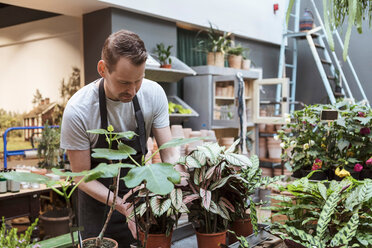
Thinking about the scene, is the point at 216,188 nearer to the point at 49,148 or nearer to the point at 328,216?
the point at 328,216

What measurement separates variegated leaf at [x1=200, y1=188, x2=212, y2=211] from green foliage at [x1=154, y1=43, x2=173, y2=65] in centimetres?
373

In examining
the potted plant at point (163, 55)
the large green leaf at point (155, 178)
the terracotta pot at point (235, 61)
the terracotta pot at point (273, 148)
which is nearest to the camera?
the large green leaf at point (155, 178)

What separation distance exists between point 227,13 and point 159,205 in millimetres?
5544

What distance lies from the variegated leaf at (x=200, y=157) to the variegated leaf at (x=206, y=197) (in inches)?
3.9

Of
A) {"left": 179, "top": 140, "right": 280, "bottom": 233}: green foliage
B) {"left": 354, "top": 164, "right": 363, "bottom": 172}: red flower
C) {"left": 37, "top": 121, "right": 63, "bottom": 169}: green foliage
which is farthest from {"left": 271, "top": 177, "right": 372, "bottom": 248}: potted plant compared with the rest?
{"left": 37, "top": 121, "right": 63, "bottom": 169}: green foliage

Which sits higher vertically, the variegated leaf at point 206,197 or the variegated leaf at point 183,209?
the variegated leaf at point 206,197

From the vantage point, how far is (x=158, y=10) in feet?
16.2

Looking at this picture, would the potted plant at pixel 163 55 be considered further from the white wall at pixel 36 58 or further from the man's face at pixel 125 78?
the man's face at pixel 125 78

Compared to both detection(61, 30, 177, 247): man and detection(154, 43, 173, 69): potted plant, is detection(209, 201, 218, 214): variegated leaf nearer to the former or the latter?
detection(61, 30, 177, 247): man

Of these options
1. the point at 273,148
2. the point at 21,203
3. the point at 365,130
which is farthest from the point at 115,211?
the point at 273,148

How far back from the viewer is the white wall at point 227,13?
4.88 m

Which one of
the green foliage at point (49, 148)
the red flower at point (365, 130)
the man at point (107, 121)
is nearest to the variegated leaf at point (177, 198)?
the man at point (107, 121)

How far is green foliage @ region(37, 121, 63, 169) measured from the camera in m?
4.02

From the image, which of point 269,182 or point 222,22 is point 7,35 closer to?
point 222,22
